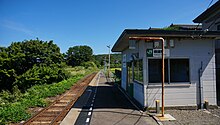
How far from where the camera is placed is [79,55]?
10038cm

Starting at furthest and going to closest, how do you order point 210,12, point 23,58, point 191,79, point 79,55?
point 79,55 < point 23,58 < point 210,12 < point 191,79

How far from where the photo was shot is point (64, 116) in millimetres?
9023

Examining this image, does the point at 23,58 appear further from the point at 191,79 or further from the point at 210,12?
the point at 191,79

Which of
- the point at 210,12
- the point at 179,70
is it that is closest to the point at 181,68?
the point at 179,70

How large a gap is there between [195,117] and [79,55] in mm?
93757

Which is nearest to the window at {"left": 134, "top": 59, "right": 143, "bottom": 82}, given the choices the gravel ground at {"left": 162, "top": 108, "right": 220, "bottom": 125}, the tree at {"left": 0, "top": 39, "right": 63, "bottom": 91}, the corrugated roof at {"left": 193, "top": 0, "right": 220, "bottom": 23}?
the gravel ground at {"left": 162, "top": 108, "right": 220, "bottom": 125}

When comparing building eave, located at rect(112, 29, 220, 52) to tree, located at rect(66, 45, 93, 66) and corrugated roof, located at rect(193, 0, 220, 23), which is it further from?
tree, located at rect(66, 45, 93, 66)

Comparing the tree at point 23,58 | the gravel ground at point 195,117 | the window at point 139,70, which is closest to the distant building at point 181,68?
the window at point 139,70

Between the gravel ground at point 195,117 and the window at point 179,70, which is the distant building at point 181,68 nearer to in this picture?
the window at point 179,70

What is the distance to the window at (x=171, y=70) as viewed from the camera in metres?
10.1

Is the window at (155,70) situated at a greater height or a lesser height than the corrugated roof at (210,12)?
lesser

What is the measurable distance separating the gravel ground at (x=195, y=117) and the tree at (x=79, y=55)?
292 feet

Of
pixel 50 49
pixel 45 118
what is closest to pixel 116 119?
pixel 45 118

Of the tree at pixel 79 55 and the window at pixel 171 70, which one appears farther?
the tree at pixel 79 55
